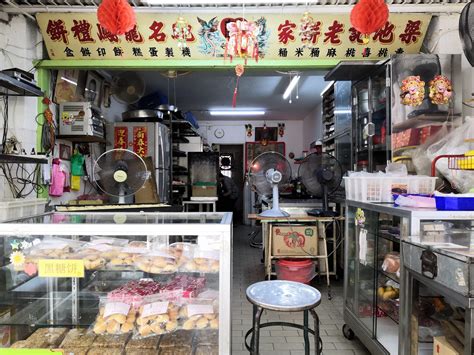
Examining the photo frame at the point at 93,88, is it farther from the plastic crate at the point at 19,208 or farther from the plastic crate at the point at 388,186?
the plastic crate at the point at 388,186

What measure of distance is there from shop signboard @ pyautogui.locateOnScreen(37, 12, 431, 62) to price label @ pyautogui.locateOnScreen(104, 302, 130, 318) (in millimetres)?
2985

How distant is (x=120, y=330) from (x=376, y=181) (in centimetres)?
211

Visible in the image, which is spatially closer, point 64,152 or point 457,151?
point 457,151

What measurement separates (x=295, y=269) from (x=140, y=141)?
3.60 metres

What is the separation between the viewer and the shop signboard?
12.3ft

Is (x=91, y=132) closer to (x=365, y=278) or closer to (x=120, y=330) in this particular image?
(x=120, y=330)

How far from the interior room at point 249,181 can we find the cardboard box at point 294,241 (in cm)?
3

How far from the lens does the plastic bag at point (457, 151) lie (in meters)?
2.39

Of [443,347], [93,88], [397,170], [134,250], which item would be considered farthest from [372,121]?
[93,88]

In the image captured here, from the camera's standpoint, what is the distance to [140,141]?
5797 mm

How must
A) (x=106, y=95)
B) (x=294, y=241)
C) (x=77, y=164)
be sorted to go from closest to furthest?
(x=294, y=241), (x=77, y=164), (x=106, y=95)

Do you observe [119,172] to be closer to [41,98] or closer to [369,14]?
[41,98]

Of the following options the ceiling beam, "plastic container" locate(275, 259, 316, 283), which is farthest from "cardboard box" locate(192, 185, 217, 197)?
the ceiling beam

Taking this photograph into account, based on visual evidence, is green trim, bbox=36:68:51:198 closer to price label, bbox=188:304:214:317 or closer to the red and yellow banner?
the red and yellow banner
